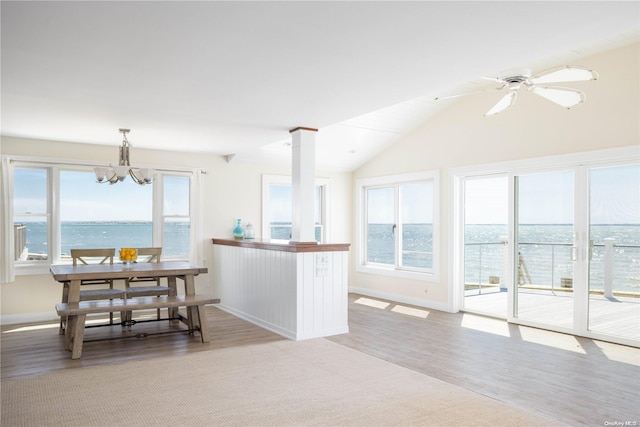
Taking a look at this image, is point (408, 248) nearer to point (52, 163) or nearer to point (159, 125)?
point (159, 125)

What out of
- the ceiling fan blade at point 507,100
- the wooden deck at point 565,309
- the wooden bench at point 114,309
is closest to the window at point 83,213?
the wooden bench at point 114,309

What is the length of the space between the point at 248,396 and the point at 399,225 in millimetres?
4882

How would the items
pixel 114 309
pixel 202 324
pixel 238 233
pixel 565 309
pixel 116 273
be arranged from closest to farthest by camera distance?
pixel 114 309 < pixel 116 273 < pixel 202 324 < pixel 565 309 < pixel 238 233

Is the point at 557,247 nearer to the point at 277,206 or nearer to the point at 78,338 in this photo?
the point at 277,206

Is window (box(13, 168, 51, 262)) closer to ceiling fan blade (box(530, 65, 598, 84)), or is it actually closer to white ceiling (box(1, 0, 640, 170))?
white ceiling (box(1, 0, 640, 170))

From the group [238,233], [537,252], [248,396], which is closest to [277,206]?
[238,233]

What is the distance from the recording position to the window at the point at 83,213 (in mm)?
5812

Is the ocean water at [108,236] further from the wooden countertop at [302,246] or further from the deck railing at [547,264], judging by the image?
the deck railing at [547,264]

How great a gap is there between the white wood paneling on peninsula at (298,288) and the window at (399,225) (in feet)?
7.09

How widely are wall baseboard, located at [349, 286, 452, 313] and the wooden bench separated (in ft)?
Answer: 11.0

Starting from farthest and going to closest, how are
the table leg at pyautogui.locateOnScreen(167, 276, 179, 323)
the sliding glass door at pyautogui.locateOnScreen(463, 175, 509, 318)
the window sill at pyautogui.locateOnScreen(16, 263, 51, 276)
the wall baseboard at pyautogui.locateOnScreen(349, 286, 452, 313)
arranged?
the wall baseboard at pyautogui.locateOnScreen(349, 286, 452, 313), the sliding glass door at pyautogui.locateOnScreen(463, 175, 509, 318), the window sill at pyautogui.locateOnScreen(16, 263, 51, 276), the table leg at pyautogui.locateOnScreen(167, 276, 179, 323)

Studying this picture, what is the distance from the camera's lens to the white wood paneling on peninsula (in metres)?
4.90

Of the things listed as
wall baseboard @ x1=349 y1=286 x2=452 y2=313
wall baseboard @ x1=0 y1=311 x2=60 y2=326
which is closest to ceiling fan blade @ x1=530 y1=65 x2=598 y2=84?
wall baseboard @ x1=349 y1=286 x2=452 y2=313

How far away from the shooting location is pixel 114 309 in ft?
14.2
